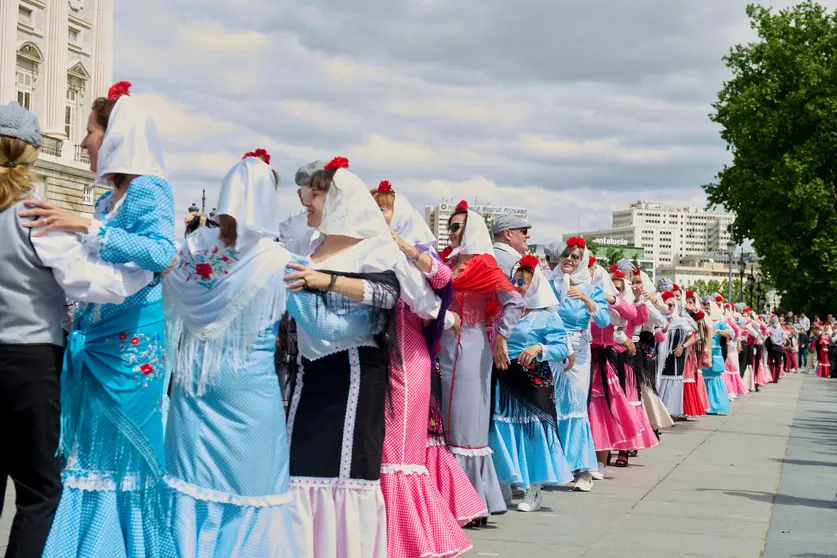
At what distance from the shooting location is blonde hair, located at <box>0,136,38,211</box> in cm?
480

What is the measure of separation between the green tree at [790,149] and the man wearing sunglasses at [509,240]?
37640 mm

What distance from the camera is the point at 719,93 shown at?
51031 millimetres

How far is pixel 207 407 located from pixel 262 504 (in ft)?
1.49

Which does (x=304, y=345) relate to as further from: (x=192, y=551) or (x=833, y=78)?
(x=833, y=78)

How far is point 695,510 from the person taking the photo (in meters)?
9.62

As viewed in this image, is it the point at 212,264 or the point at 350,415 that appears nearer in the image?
the point at 212,264

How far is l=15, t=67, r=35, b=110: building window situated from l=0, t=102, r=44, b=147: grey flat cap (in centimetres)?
5055

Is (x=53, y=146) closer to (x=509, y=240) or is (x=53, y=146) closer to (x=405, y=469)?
(x=509, y=240)

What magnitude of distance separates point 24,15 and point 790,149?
32111mm

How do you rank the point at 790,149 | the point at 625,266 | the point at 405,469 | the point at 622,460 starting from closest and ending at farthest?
the point at 405,469, the point at 622,460, the point at 625,266, the point at 790,149

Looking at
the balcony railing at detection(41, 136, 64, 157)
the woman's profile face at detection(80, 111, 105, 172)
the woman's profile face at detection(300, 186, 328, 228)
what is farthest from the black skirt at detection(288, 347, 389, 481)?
the balcony railing at detection(41, 136, 64, 157)

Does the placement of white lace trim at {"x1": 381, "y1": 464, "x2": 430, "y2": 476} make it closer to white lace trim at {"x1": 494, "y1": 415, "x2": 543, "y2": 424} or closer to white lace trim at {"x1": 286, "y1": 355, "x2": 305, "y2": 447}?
white lace trim at {"x1": 286, "y1": 355, "x2": 305, "y2": 447}

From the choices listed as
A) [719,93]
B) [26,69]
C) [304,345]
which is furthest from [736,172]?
[304,345]

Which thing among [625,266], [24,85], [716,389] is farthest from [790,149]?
[625,266]
